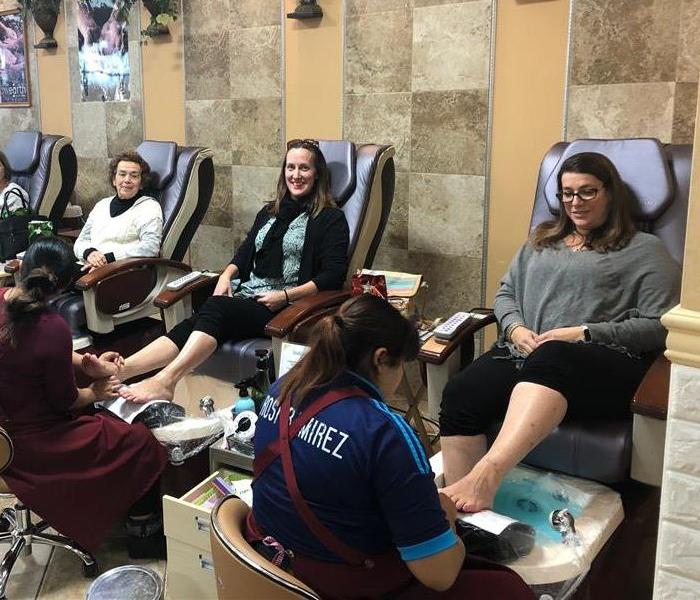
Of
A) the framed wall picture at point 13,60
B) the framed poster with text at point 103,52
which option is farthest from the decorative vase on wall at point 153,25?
the framed wall picture at point 13,60

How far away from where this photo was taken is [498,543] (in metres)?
1.59

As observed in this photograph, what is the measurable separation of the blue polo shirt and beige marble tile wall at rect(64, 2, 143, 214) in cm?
345

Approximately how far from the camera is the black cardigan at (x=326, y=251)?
2.88 metres

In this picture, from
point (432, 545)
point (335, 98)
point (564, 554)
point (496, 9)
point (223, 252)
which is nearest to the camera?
point (432, 545)

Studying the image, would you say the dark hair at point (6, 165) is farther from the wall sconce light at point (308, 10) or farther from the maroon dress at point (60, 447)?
the maroon dress at point (60, 447)

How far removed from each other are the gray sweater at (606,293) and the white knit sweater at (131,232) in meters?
1.64

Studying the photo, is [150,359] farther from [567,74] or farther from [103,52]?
[103,52]

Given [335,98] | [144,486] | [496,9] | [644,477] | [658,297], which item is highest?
[496,9]

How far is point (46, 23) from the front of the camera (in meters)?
4.57

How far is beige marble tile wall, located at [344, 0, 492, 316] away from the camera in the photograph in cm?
306

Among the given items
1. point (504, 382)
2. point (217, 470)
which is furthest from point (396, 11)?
point (217, 470)

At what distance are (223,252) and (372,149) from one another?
1340mm

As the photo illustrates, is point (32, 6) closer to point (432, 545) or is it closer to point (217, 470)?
point (217, 470)

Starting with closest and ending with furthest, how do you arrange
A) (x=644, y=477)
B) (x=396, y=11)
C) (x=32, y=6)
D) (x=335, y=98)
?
(x=644, y=477), (x=396, y=11), (x=335, y=98), (x=32, y=6)
